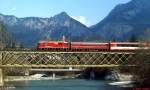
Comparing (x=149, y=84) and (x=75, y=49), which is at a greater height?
(x=75, y=49)

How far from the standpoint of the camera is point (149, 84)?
81.2 metres

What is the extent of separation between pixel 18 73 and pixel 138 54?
58.8 meters

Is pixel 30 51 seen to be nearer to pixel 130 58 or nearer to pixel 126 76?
pixel 130 58

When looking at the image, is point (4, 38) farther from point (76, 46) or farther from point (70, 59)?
point (76, 46)

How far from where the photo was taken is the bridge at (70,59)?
82.0 m

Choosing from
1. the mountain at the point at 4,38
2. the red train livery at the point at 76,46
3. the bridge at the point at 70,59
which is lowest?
the bridge at the point at 70,59

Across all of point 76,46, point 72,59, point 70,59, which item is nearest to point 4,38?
point 72,59

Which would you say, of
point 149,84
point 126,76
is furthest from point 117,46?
point 126,76

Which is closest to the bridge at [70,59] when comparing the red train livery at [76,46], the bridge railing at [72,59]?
the bridge railing at [72,59]

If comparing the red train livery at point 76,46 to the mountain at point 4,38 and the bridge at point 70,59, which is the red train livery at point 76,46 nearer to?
the bridge at point 70,59

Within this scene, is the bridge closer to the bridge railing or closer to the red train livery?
the bridge railing

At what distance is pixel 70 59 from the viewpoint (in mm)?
85750

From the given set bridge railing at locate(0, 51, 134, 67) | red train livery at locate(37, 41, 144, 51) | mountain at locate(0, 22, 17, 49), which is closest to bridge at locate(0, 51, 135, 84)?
bridge railing at locate(0, 51, 134, 67)

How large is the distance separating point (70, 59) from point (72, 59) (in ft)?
2.17
